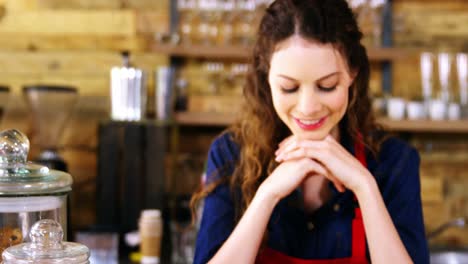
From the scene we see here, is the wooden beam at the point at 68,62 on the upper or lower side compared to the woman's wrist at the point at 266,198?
upper

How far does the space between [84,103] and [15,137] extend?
8.32ft

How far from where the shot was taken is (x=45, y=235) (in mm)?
866

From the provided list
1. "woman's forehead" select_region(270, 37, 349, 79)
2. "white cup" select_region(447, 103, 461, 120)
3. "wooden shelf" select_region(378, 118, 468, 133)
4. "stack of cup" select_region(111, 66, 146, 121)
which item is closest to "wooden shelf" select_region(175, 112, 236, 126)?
"stack of cup" select_region(111, 66, 146, 121)

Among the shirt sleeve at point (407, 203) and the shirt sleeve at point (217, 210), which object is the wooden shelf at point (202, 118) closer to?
the shirt sleeve at point (217, 210)

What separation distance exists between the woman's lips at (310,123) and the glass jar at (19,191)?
570 mm

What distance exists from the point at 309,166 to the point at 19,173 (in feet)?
2.15

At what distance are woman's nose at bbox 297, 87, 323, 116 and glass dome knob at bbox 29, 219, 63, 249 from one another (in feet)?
2.09

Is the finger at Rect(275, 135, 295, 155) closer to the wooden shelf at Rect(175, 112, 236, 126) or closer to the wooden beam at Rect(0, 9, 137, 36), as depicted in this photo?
the wooden shelf at Rect(175, 112, 236, 126)

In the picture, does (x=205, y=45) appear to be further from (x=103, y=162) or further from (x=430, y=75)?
(x=430, y=75)

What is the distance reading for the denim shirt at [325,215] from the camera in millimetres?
1558

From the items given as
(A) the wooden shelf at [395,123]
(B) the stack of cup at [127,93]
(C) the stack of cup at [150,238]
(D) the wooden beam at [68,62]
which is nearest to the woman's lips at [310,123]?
(C) the stack of cup at [150,238]

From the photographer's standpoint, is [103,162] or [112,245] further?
[103,162]

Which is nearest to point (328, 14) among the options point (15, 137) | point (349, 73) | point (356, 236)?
point (349, 73)

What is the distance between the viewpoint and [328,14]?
1.45 meters
